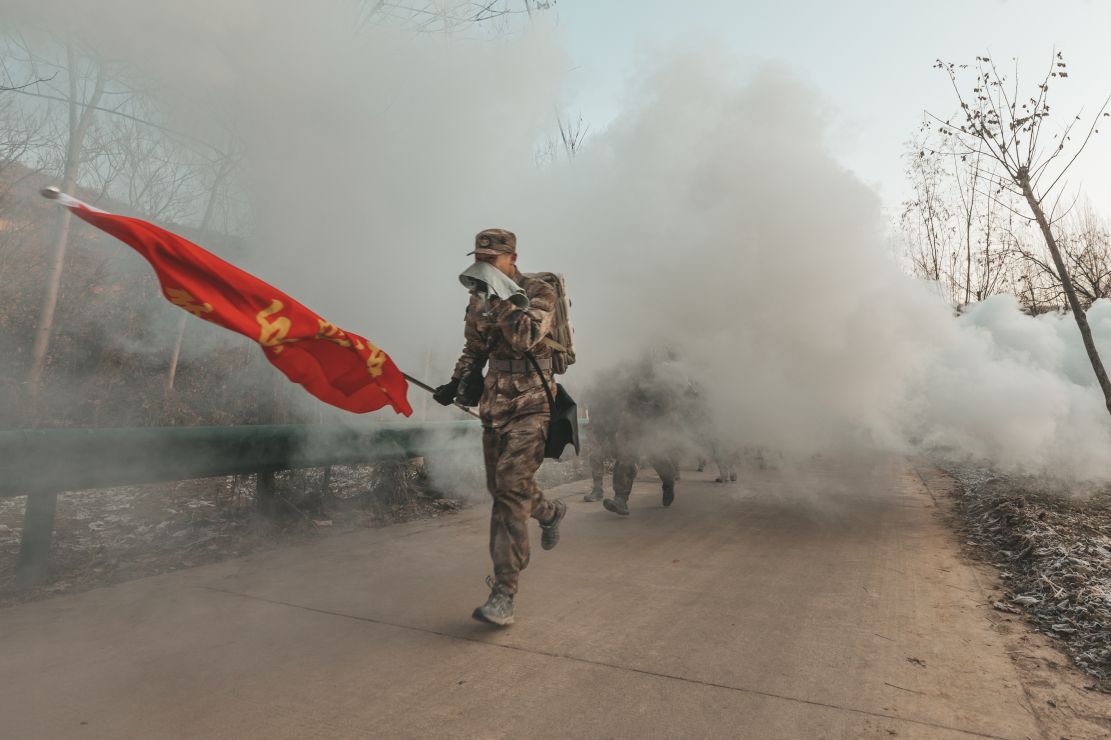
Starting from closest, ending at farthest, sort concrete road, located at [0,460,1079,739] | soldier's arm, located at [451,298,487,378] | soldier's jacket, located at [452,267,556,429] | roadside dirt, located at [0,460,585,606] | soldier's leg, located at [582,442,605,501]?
concrete road, located at [0,460,1079,739]
soldier's jacket, located at [452,267,556,429]
soldier's arm, located at [451,298,487,378]
roadside dirt, located at [0,460,585,606]
soldier's leg, located at [582,442,605,501]

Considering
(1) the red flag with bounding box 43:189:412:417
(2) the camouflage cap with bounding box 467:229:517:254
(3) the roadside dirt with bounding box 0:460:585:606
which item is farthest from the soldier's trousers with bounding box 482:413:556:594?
→ (3) the roadside dirt with bounding box 0:460:585:606

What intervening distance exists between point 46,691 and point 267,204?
381 centimetres

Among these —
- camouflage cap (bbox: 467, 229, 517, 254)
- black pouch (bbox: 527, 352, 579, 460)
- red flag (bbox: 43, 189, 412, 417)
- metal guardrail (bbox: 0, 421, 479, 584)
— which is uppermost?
camouflage cap (bbox: 467, 229, 517, 254)

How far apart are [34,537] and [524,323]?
113 inches

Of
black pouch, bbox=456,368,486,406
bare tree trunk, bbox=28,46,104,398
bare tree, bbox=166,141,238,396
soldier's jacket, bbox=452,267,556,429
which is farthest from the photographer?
bare tree, bbox=166,141,238,396

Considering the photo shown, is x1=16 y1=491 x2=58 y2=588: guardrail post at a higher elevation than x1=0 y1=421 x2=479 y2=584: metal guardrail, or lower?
lower

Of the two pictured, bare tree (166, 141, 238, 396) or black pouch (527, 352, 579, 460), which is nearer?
black pouch (527, 352, 579, 460)

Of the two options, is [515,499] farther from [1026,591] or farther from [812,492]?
[812,492]

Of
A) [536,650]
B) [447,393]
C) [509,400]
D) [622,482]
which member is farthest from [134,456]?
[622,482]

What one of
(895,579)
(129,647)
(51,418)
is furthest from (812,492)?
(51,418)

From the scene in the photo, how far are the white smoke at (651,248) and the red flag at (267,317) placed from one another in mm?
2301

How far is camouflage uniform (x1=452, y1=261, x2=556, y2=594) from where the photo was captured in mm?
3291

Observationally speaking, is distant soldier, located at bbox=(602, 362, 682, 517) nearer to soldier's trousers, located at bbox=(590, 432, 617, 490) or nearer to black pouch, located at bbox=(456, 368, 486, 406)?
soldier's trousers, located at bbox=(590, 432, 617, 490)

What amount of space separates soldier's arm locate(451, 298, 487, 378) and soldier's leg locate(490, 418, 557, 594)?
45cm
